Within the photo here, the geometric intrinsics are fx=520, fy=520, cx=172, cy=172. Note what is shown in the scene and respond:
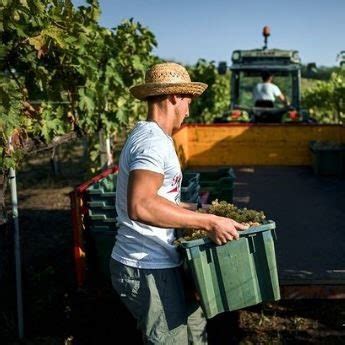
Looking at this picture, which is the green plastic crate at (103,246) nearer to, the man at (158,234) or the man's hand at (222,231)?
the man at (158,234)

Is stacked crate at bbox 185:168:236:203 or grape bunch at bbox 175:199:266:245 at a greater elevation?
grape bunch at bbox 175:199:266:245

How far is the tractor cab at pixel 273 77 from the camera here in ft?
35.8

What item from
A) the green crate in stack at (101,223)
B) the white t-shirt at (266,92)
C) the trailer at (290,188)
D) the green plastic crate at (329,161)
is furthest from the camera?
the white t-shirt at (266,92)

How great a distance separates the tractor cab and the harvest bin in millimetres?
8083

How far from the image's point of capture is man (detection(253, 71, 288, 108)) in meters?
10.5

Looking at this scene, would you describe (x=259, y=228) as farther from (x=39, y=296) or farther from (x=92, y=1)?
(x=92, y=1)

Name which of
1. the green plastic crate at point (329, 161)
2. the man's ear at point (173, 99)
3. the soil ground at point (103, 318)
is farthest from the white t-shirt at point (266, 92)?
the man's ear at point (173, 99)

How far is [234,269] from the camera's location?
283 cm

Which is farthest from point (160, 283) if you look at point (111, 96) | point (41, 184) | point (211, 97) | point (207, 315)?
point (211, 97)

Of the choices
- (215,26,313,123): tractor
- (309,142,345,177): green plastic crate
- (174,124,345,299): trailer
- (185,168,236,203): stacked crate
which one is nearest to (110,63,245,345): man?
(174,124,345,299): trailer

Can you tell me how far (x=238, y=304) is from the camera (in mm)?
2879

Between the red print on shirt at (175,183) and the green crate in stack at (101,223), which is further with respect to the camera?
the green crate in stack at (101,223)

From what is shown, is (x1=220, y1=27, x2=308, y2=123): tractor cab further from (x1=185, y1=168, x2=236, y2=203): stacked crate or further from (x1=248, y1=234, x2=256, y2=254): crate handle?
(x1=248, y1=234, x2=256, y2=254): crate handle

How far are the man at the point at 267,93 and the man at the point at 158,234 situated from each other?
7994 mm
